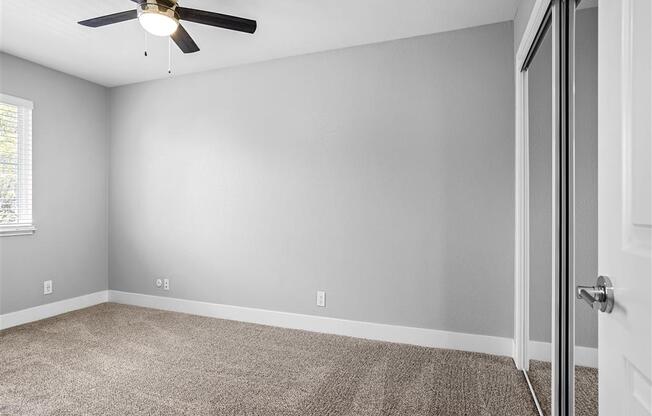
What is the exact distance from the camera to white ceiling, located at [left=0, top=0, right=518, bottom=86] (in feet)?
8.43

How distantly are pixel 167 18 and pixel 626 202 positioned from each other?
231 cm

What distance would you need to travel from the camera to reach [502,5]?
2535 mm

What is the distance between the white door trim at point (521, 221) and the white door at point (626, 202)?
158cm

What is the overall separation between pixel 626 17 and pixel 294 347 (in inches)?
111

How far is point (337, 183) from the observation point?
3.25 m

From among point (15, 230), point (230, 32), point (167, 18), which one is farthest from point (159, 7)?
point (15, 230)

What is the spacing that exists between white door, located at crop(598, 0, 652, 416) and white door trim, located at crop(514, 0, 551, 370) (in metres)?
1.58

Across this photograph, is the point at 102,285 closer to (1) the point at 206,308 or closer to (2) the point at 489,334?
(1) the point at 206,308

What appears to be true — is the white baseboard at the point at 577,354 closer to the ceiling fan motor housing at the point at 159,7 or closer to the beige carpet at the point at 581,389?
the beige carpet at the point at 581,389

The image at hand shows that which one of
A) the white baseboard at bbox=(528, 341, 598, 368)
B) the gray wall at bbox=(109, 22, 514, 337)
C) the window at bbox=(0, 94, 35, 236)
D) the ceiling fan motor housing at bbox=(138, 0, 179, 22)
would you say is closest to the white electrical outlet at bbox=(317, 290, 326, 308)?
the gray wall at bbox=(109, 22, 514, 337)

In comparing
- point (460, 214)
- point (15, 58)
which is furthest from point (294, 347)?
point (15, 58)

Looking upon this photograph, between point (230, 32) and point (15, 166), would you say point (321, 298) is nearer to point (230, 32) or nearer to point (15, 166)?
point (230, 32)

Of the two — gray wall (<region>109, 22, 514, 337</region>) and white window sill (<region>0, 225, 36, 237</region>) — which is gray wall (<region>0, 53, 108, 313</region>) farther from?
gray wall (<region>109, 22, 514, 337</region>)

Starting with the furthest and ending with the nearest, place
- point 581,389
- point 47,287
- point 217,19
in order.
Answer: point 47,287
point 217,19
point 581,389
